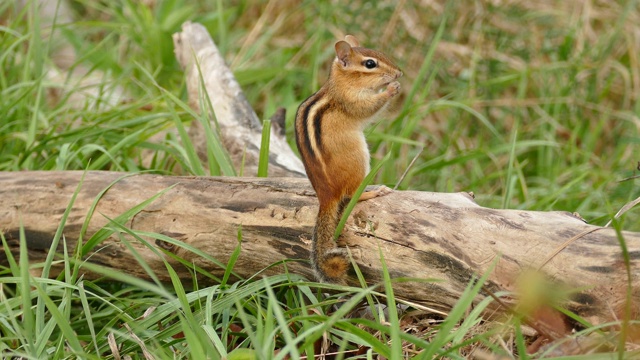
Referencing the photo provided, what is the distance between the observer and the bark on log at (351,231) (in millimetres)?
2445

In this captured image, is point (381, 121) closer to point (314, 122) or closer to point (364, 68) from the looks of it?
point (364, 68)

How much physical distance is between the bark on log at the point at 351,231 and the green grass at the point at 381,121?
15cm

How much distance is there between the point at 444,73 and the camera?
6078mm

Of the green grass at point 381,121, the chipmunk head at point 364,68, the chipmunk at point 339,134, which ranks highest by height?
the chipmunk head at point 364,68

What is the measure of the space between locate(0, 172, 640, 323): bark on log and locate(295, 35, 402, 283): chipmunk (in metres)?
0.09

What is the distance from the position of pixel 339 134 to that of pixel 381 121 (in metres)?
0.59

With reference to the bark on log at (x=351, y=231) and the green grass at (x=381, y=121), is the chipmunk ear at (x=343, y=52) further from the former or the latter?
the bark on log at (x=351, y=231)

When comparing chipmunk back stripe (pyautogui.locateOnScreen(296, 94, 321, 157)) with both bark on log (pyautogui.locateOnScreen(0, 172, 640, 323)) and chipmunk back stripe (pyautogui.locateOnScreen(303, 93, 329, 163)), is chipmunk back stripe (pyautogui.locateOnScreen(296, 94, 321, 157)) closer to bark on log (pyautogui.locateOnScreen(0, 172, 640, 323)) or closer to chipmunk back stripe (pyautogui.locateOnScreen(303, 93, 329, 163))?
chipmunk back stripe (pyautogui.locateOnScreen(303, 93, 329, 163))

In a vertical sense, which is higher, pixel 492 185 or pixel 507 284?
pixel 507 284

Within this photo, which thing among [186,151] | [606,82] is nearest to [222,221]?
[186,151]

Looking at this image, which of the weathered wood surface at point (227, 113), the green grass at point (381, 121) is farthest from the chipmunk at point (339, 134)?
the weathered wood surface at point (227, 113)

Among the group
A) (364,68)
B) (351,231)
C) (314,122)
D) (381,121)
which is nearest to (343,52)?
(364,68)

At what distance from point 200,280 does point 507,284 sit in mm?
1250

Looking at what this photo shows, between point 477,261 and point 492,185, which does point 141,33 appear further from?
point 477,261
